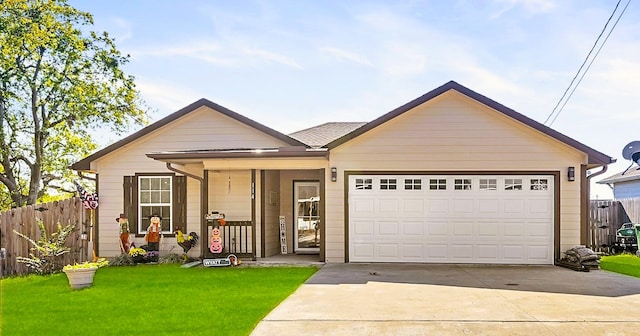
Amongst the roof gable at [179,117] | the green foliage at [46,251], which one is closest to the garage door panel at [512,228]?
the roof gable at [179,117]

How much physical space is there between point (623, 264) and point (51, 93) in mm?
20509

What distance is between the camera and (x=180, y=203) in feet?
47.5

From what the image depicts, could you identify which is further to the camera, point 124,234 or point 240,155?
point 124,234

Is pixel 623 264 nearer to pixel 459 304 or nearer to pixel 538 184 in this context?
pixel 538 184

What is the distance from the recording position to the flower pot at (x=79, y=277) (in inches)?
380

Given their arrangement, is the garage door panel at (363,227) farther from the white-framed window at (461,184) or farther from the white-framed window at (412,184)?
the white-framed window at (461,184)

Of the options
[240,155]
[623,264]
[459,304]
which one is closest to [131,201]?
[240,155]

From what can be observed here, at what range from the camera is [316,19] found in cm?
1309

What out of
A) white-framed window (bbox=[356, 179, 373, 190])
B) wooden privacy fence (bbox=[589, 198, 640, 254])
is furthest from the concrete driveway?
wooden privacy fence (bbox=[589, 198, 640, 254])

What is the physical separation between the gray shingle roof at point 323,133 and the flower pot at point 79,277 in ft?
20.9

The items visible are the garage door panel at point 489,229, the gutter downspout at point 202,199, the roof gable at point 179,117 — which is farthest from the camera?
the roof gable at point 179,117

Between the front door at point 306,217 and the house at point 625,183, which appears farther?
the house at point 625,183

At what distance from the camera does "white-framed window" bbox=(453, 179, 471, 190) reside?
13242 millimetres

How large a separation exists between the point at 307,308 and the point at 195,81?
11783 millimetres
